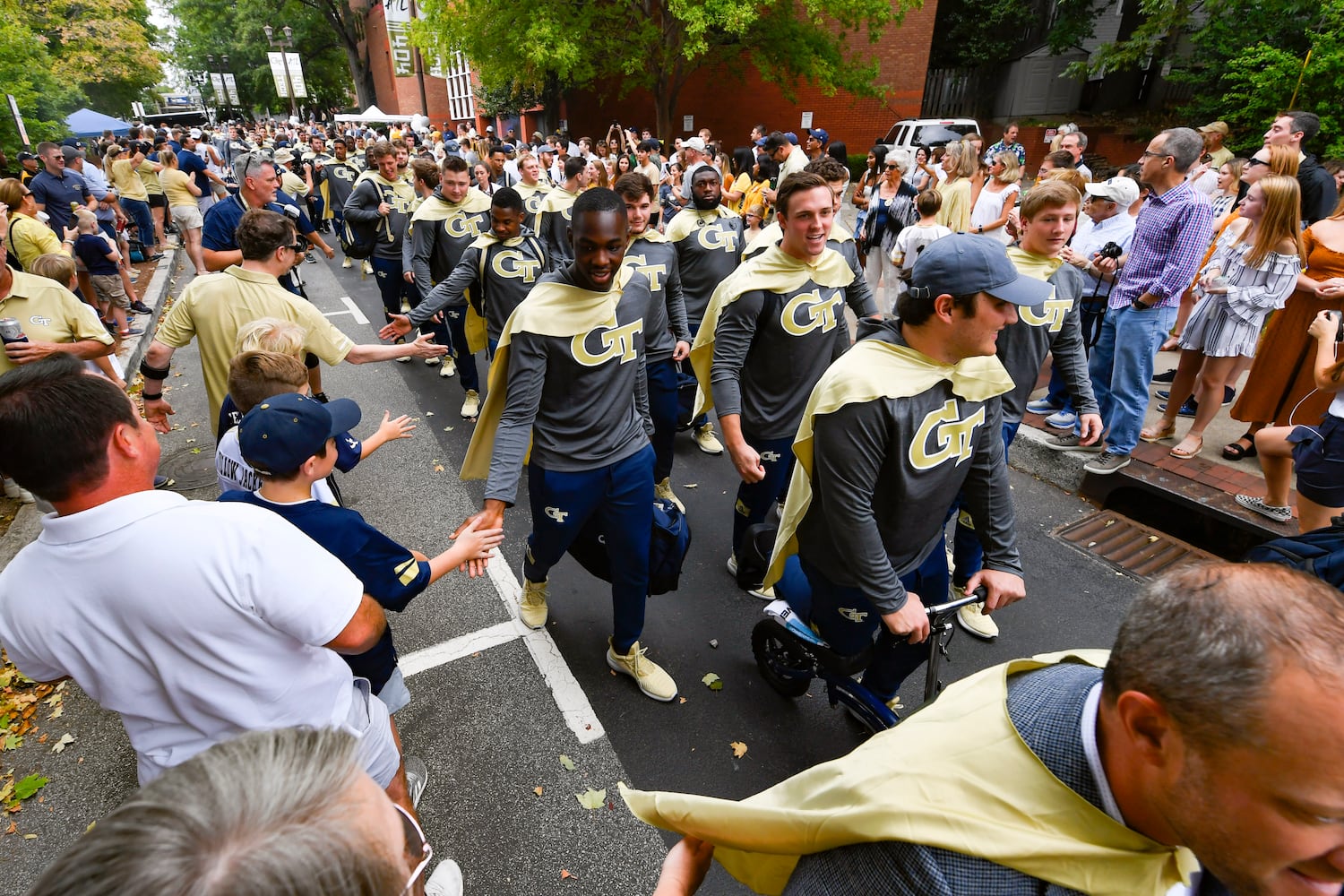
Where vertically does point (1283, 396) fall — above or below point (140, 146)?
below

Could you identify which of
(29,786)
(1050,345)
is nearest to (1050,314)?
(1050,345)

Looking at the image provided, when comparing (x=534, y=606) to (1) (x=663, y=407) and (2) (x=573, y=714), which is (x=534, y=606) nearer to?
(2) (x=573, y=714)

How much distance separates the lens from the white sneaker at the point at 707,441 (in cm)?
641

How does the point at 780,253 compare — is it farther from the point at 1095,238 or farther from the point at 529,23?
the point at 529,23

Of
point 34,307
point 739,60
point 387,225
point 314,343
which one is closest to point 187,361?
point 387,225

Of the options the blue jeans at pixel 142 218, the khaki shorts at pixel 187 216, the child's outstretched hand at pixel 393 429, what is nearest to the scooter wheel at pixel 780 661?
the child's outstretched hand at pixel 393 429

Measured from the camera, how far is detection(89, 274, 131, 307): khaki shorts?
8664 millimetres

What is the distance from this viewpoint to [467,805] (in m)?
3.07

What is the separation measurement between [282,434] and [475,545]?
75 cm

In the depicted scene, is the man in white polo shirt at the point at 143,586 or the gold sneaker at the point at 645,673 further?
the gold sneaker at the point at 645,673

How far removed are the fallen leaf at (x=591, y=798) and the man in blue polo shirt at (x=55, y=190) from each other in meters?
11.3

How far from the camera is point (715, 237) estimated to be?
595 cm

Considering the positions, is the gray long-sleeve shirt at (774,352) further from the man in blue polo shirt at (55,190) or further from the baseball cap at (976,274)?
the man in blue polo shirt at (55,190)

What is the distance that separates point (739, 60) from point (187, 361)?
997 inches
